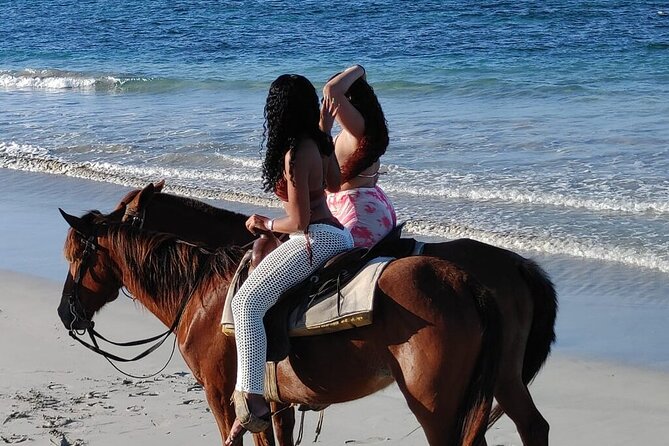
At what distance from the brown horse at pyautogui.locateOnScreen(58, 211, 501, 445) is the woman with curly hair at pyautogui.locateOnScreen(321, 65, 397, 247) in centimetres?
60

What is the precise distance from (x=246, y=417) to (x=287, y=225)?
0.86 m

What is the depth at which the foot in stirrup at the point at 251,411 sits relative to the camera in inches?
171

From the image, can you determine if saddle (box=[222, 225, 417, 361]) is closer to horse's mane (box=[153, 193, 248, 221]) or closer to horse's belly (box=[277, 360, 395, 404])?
horse's belly (box=[277, 360, 395, 404])

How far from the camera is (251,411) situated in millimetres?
4340

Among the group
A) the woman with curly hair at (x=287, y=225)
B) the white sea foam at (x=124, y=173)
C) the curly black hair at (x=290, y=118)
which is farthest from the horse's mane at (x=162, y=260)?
the white sea foam at (x=124, y=173)

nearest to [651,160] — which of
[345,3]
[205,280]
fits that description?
[205,280]

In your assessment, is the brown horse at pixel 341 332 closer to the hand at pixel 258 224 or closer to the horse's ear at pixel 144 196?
the horse's ear at pixel 144 196

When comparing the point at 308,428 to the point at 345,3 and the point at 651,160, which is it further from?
the point at 345,3

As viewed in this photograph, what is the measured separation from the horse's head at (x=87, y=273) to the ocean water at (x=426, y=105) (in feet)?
16.1

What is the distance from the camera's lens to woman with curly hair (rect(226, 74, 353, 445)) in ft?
13.4

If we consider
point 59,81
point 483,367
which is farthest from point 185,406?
point 59,81

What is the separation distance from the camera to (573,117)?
15492 millimetres

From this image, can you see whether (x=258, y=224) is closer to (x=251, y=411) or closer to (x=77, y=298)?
(x=251, y=411)

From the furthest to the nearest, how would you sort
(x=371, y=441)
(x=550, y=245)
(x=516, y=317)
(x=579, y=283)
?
1. (x=550, y=245)
2. (x=579, y=283)
3. (x=371, y=441)
4. (x=516, y=317)
